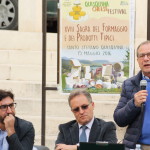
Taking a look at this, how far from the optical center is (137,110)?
5.34 m

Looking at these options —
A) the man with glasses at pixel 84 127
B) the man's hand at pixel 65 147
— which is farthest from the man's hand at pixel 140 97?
the man's hand at pixel 65 147

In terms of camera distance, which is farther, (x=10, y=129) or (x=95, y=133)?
(x=10, y=129)

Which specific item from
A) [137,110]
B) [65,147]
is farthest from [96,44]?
[65,147]

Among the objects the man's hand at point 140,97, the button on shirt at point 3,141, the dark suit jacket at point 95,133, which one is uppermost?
Answer: the man's hand at point 140,97

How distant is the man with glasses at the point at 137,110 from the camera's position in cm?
530

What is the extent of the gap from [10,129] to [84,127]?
636 millimetres

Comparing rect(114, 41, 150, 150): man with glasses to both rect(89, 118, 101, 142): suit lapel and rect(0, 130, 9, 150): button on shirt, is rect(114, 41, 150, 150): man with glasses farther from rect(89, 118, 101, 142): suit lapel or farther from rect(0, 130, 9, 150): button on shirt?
rect(0, 130, 9, 150): button on shirt

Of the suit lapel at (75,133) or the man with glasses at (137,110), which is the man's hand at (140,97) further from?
the suit lapel at (75,133)

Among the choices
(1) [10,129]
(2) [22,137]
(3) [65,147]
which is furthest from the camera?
(2) [22,137]

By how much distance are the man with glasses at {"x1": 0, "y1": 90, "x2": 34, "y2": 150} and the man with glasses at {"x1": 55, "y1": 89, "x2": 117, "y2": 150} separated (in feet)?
1.09

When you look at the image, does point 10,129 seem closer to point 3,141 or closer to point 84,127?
point 3,141

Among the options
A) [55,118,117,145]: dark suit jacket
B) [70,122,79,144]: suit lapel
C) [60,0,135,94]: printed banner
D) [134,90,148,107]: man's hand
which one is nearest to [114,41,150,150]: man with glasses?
[134,90,148,107]: man's hand

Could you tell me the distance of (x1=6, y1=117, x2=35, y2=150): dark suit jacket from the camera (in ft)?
16.9

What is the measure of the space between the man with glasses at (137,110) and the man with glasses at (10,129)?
2.71 ft
